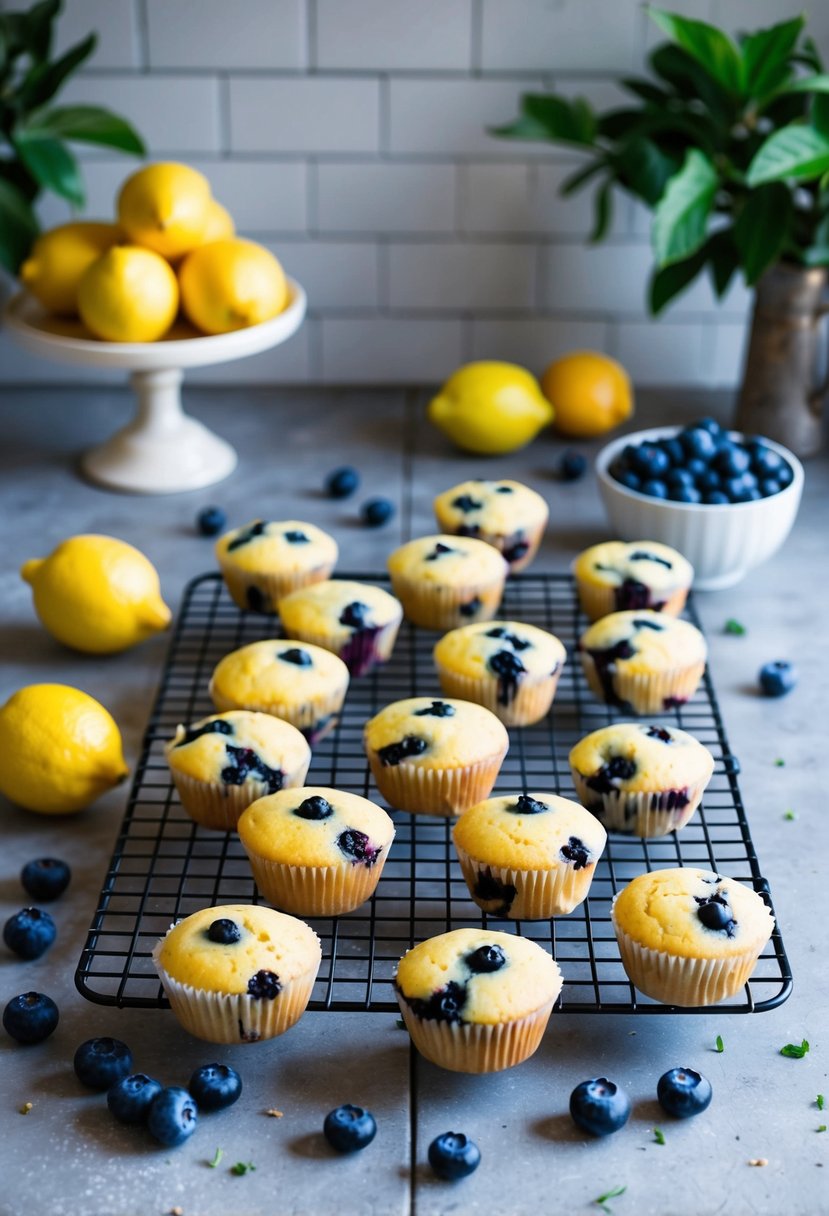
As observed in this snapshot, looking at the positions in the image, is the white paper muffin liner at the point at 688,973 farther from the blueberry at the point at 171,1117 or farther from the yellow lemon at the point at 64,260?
the yellow lemon at the point at 64,260

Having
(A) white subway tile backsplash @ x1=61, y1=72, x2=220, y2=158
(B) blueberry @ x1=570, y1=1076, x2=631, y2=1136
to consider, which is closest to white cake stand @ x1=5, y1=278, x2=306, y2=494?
(A) white subway tile backsplash @ x1=61, y1=72, x2=220, y2=158

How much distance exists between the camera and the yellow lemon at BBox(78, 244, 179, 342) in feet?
6.45

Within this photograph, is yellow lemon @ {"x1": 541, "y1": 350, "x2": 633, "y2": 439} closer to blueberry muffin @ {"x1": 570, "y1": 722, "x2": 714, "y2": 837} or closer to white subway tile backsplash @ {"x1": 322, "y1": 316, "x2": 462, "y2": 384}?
white subway tile backsplash @ {"x1": 322, "y1": 316, "x2": 462, "y2": 384}

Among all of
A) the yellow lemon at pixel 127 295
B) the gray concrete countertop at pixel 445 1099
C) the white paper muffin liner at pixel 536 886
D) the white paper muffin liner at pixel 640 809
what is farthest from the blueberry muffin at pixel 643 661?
the yellow lemon at pixel 127 295

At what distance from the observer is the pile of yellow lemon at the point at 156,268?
78.0 inches

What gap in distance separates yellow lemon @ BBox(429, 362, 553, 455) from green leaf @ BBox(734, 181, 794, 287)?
1.35 feet

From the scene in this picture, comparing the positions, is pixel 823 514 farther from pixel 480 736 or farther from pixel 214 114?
pixel 214 114

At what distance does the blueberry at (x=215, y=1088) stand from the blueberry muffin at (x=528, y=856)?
290 mm

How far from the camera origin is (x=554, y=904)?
1.29m

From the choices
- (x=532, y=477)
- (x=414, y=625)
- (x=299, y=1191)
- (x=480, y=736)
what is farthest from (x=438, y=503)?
(x=299, y=1191)

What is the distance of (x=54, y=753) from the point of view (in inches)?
56.7

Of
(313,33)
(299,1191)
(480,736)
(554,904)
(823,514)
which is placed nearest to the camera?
(299,1191)

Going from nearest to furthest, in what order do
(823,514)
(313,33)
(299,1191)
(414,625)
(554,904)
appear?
(299,1191), (554,904), (414,625), (823,514), (313,33)

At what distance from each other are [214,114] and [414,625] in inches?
42.4
